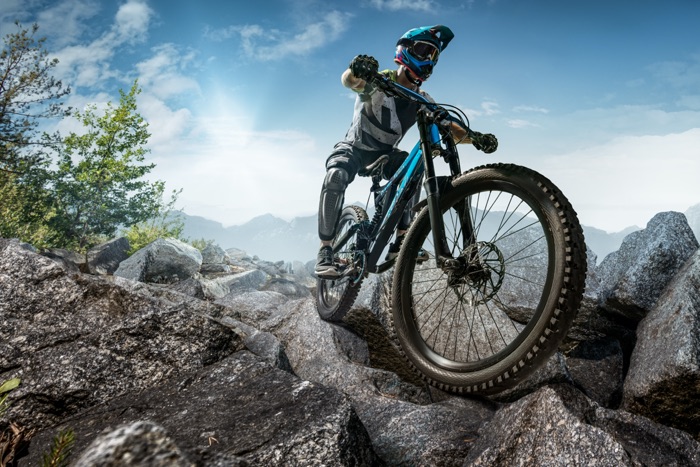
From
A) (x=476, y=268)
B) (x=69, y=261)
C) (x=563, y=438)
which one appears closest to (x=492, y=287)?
(x=476, y=268)

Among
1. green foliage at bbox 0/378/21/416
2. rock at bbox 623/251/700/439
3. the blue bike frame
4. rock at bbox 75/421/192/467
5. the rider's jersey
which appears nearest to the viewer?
rock at bbox 75/421/192/467

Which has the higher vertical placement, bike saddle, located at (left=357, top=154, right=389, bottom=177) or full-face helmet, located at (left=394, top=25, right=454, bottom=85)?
full-face helmet, located at (left=394, top=25, right=454, bottom=85)

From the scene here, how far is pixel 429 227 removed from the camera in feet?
14.0

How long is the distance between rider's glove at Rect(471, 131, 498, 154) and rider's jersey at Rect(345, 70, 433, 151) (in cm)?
153

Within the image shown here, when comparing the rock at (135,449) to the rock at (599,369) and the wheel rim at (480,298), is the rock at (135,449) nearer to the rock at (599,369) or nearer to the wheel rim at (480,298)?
the wheel rim at (480,298)

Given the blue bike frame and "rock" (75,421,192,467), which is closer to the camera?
"rock" (75,421,192,467)

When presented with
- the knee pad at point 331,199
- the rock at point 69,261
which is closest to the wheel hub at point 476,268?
the knee pad at point 331,199

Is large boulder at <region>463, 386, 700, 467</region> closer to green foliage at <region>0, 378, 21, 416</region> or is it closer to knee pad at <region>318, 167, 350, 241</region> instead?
green foliage at <region>0, 378, 21, 416</region>

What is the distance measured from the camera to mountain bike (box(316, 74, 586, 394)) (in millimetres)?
2861

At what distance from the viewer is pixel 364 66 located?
4.40 meters

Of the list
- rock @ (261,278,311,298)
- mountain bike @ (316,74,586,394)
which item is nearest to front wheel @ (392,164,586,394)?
mountain bike @ (316,74,586,394)

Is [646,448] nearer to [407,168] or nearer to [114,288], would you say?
[407,168]

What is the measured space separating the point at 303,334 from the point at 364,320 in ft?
2.95

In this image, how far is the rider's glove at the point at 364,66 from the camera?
4398 millimetres
